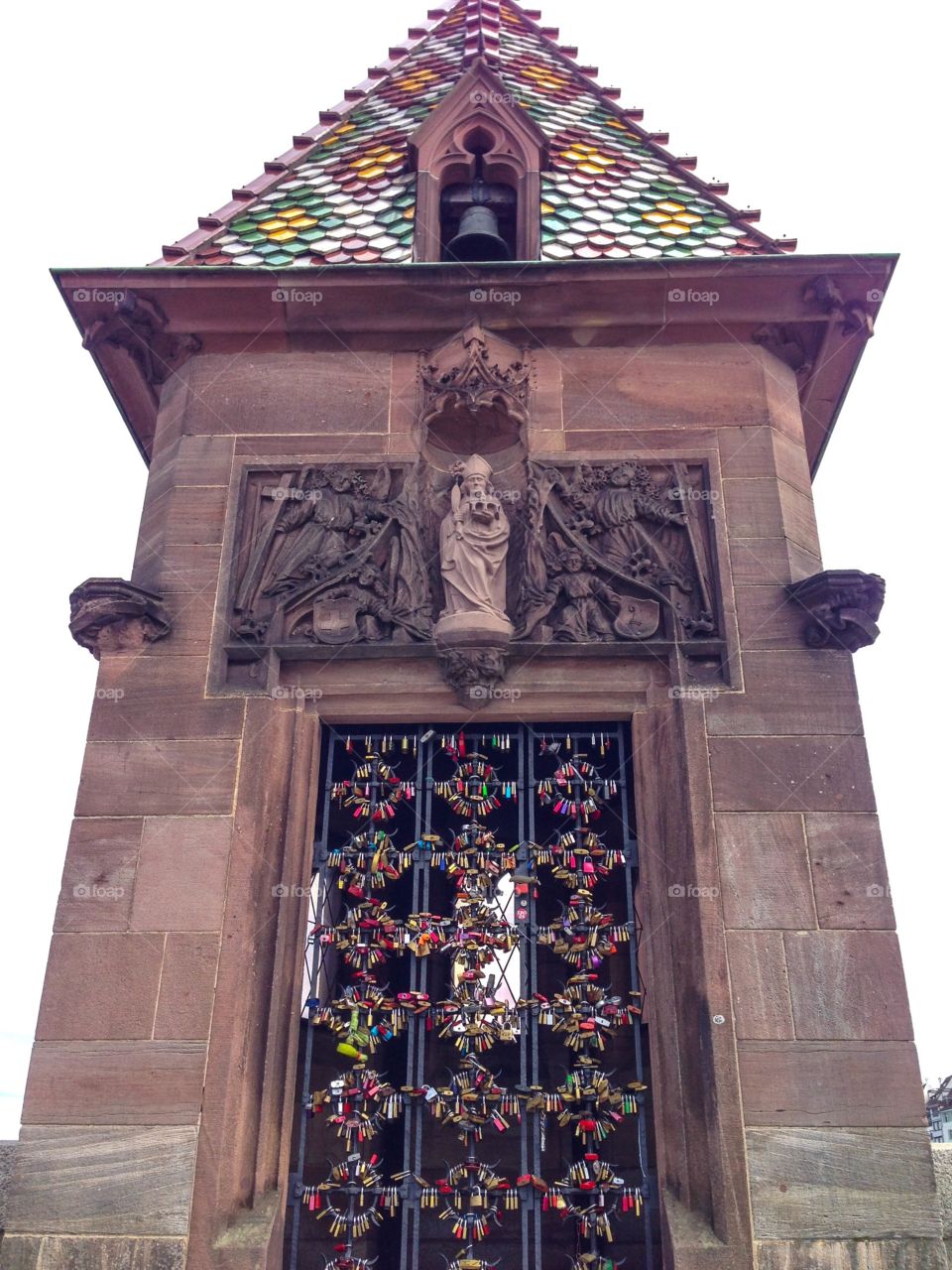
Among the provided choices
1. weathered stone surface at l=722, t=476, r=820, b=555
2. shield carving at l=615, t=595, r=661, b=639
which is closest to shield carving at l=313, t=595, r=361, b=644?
shield carving at l=615, t=595, r=661, b=639

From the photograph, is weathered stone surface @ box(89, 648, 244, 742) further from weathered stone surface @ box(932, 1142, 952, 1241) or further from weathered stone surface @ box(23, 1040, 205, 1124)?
weathered stone surface @ box(932, 1142, 952, 1241)

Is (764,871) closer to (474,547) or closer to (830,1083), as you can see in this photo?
(830,1083)

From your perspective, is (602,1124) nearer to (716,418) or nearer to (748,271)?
(716,418)

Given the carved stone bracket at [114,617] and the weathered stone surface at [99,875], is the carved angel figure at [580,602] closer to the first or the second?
the carved stone bracket at [114,617]

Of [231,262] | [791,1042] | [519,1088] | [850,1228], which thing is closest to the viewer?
[850,1228]

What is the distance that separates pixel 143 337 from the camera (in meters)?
10.1

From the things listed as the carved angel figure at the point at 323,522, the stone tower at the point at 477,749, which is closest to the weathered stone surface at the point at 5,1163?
the stone tower at the point at 477,749

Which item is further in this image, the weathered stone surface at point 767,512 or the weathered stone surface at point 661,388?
the weathered stone surface at point 661,388

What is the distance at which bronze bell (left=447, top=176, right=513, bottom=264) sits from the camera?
11.0 metres

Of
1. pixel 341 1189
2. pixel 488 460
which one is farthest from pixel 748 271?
pixel 341 1189

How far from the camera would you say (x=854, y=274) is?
959 centimetres

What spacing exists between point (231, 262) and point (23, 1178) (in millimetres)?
7435

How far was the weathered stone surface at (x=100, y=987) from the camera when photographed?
7320 millimetres

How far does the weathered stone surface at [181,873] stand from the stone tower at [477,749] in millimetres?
20
